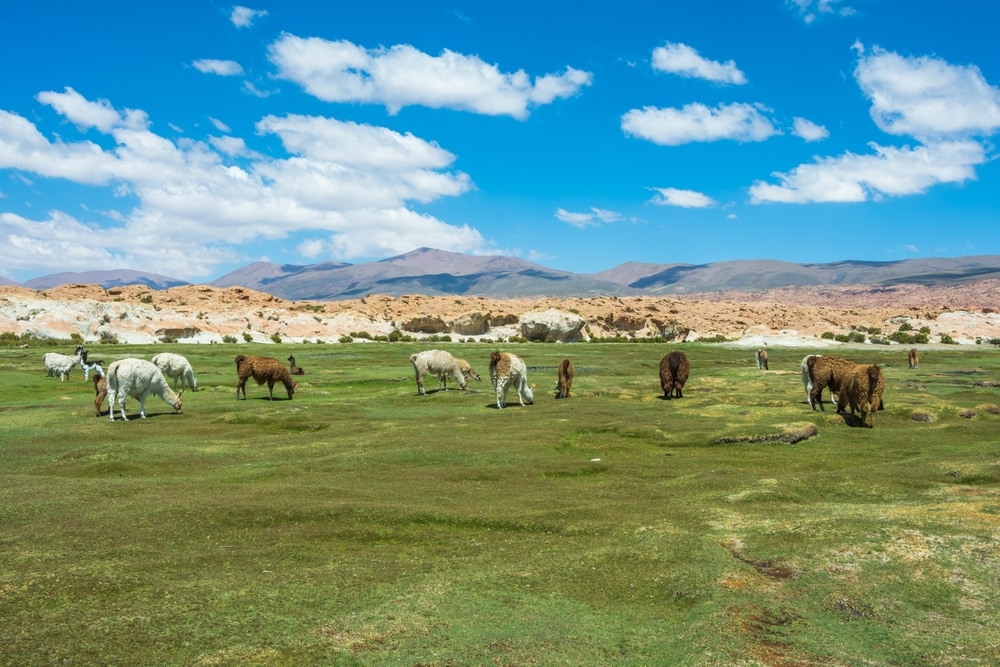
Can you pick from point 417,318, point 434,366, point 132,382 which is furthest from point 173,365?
point 417,318

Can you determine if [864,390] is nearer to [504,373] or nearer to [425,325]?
[504,373]

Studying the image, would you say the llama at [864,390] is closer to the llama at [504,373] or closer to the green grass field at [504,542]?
the green grass field at [504,542]

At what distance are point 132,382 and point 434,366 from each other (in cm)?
1029

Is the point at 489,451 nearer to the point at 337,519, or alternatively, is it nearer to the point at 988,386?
the point at 337,519

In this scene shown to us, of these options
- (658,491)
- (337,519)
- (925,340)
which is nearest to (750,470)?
(658,491)

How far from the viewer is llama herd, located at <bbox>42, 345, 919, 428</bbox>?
18.3 m

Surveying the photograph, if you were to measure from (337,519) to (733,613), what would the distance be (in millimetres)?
5338

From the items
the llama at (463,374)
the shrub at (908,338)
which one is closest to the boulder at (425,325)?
the llama at (463,374)

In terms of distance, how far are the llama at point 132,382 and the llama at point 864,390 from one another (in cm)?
1834

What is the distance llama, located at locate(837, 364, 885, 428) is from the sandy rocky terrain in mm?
41168

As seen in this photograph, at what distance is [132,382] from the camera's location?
18922 mm

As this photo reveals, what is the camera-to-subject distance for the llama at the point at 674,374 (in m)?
23.4

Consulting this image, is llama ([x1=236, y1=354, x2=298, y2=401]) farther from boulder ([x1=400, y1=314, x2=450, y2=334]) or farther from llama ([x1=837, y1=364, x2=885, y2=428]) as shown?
boulder ([x1=400, y1=314, x2=450, y2=334])

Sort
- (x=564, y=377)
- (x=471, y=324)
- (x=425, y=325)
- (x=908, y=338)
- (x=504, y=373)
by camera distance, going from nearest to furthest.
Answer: (x=504, y=373), (x=564, y=377), (x=908, y=338), (x=425, y=325), (x=471, y=324)
